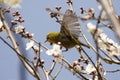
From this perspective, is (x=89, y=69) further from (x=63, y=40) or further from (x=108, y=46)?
(x=63, y=40)

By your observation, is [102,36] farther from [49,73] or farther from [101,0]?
[101,0]

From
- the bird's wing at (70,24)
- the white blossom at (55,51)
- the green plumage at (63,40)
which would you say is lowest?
the white blossom at (55,51)

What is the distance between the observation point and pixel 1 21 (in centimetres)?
212

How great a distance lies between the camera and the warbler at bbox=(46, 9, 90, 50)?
5.18ft

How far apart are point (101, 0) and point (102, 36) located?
142cm

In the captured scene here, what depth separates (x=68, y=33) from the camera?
5.55 feet

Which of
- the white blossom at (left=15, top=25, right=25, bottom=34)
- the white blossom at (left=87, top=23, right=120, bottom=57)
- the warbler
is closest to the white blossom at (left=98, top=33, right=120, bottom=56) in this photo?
the white blossom at (left=87, top=23, right=120, bottom=57)

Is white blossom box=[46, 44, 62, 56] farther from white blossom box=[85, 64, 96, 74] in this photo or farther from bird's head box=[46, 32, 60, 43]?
white blossom box=[85, 64, 96, 74]

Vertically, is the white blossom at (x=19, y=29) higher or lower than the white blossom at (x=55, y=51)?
higher

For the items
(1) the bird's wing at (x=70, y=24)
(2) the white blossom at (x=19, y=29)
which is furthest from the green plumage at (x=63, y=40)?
(2) the white blossom at (x=19, y=29)

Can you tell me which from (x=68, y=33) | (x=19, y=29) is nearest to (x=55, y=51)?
(x=68, y=33)

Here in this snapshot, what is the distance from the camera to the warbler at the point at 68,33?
1.58m

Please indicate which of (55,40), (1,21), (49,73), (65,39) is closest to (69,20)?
(65,39)

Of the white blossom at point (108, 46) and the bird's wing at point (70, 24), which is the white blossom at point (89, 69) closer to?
the white blossom at point (108, 46)
